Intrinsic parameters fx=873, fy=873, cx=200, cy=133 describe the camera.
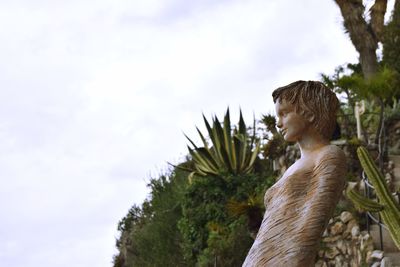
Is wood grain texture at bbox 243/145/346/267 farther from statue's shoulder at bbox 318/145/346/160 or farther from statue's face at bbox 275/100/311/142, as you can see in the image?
statue's face at bbox 275/100/311/142

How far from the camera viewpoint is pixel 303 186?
14.0 ft

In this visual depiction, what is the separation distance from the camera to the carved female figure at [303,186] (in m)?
4.11

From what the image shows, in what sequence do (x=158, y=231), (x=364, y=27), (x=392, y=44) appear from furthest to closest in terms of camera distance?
(x=392, y=44) → (x=364, y=27) → (x=158, y=231)

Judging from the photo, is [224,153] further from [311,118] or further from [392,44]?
[311,118]

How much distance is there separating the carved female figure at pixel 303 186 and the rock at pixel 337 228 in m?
8.66

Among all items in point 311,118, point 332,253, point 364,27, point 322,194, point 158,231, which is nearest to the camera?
point 322,194

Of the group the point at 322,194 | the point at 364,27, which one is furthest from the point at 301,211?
the point at 364,27

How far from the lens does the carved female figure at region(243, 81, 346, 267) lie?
4.11m

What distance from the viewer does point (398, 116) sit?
18203mm

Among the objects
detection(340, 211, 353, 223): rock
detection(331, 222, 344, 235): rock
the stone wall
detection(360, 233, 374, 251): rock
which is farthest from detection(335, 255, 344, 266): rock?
detection(360, 233, 374, 251): rock

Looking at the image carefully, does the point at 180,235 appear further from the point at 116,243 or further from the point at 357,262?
the point at 357,262

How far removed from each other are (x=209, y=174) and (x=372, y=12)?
6911mm

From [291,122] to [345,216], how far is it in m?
8.73

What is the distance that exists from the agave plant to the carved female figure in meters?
13.2
